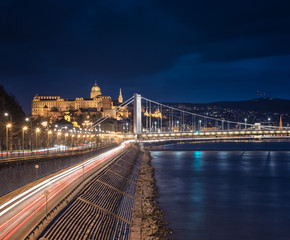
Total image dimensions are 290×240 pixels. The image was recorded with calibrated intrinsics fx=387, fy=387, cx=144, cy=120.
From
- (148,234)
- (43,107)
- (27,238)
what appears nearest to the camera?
(27,238)

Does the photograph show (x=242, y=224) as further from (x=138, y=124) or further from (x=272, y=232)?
(x=138, y=124)

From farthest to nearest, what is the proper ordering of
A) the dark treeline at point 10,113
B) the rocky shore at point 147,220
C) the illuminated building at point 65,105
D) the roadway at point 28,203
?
the illuminated building at point 65,105
the dark treeline at point 10,113
the rocky shore at point 147,220
the roadway at point 28,203

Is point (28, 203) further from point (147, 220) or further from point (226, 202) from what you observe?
point (226, 202)

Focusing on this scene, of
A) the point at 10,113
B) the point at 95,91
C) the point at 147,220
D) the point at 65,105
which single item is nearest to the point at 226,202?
the point at 147,220

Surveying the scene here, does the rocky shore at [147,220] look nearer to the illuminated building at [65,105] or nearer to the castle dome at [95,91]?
the illuminated building at [65,105]

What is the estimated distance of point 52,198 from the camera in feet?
50.6

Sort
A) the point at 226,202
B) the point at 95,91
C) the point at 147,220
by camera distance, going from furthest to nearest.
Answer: the point at 95,91, the point at 226,202, the point at 147,220

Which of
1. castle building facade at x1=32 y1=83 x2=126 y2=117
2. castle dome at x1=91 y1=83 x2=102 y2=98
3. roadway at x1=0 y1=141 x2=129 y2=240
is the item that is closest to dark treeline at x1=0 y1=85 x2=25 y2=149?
roadway at x1=0 y1=141 x2=129 y2=240

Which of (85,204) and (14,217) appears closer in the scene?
(14,217)

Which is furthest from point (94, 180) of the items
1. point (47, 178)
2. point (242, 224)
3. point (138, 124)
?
point (138, 124)

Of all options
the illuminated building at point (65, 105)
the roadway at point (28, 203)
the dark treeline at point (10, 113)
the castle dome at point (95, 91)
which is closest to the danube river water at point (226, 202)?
the roadway at point (28, 203)

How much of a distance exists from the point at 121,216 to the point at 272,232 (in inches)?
263

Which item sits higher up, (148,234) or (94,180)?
(94,180)

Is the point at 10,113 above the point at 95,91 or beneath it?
beneath
